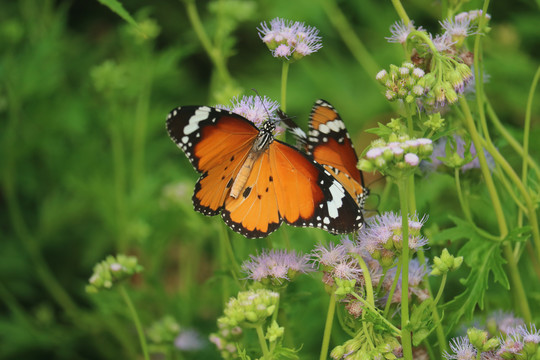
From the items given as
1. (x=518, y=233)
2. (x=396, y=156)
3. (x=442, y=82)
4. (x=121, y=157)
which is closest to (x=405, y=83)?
(x=442, y=82)

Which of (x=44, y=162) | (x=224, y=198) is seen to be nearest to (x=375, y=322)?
(x=224, y=198)

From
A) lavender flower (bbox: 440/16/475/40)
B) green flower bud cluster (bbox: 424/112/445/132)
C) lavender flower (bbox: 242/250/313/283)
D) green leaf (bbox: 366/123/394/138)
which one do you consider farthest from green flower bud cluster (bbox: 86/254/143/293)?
lavender flower (bbox: 440/16/475/40)

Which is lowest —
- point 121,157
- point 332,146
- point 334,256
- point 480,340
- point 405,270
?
point 480,340

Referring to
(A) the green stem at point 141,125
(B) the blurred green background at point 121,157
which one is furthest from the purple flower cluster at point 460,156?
(A) the green stem at point 141,125

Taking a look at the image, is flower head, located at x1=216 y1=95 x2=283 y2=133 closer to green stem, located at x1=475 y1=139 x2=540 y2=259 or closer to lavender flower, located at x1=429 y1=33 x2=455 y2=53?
lavender flower, located at x1=429 y1=33 x2=455 y2=53

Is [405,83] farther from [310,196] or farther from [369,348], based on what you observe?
[369,348]

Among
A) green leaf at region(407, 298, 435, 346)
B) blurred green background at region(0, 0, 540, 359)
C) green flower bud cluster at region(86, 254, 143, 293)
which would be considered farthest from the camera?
blurred green background at region(0, 0, 540, 359)
